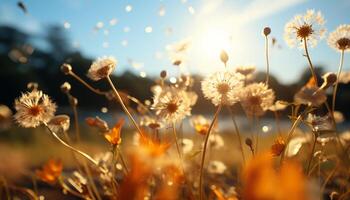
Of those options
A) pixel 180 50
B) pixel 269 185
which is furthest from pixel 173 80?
Result: pixel 269 185

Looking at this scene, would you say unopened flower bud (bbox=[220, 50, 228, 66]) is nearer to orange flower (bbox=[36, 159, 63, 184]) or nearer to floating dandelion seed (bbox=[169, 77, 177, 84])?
floating dandelion seed (bbox=[169, 77, 177, 84])

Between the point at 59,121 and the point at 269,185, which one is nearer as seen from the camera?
the point at 269,185

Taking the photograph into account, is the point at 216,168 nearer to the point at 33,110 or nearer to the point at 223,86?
the point at 223,86

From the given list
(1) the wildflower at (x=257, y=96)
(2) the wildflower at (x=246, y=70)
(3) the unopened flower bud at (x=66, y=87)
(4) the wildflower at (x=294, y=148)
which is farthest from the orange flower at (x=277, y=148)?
(3) the unopened flower bud at (x=66, y=87)

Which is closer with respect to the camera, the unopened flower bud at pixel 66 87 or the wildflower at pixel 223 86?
the wildflower at pixel 223 86

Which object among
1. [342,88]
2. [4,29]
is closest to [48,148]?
[342,88]

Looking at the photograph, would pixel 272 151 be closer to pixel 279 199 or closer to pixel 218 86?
pixel 218 86

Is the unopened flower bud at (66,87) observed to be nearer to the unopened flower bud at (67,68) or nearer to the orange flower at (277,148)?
the unopened flower bud at (67,68)
